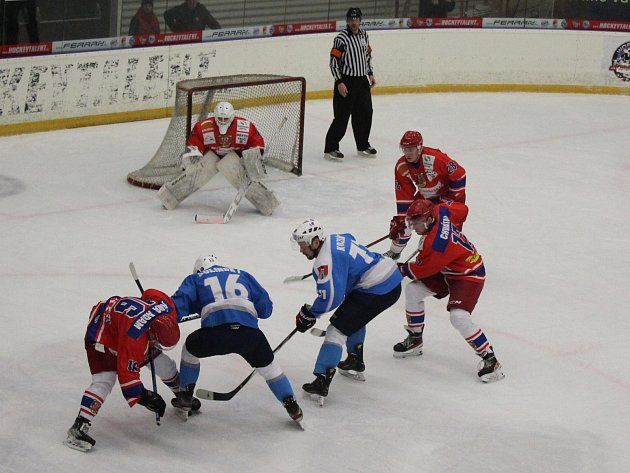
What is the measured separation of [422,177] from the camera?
654 cm

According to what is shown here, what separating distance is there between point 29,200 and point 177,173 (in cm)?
110

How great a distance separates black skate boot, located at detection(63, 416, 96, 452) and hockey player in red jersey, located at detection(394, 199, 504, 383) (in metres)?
1.70

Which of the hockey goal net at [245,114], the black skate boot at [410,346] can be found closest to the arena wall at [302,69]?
the hockey goal net at [245,114]

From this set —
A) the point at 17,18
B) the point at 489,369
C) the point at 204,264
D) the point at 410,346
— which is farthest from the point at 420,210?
the point at 17,18

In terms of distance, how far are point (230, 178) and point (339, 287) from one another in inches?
123

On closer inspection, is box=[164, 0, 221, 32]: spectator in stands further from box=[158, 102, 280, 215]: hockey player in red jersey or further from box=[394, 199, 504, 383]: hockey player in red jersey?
box=[394, 199, 504, 383]: hockey player in red jersey

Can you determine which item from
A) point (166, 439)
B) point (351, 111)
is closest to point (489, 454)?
point (166, 439)

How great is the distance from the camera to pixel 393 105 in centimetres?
1138

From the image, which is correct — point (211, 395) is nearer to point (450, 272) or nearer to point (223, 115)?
point (450, 272)

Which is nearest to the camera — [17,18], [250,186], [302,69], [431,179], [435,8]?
[431,179]

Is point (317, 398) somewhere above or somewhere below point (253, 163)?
below

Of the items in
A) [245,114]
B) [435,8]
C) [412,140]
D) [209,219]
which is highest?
[435,8]

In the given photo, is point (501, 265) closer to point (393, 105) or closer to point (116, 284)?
point (116, 284)

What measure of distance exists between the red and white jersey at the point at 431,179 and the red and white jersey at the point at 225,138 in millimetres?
1494
